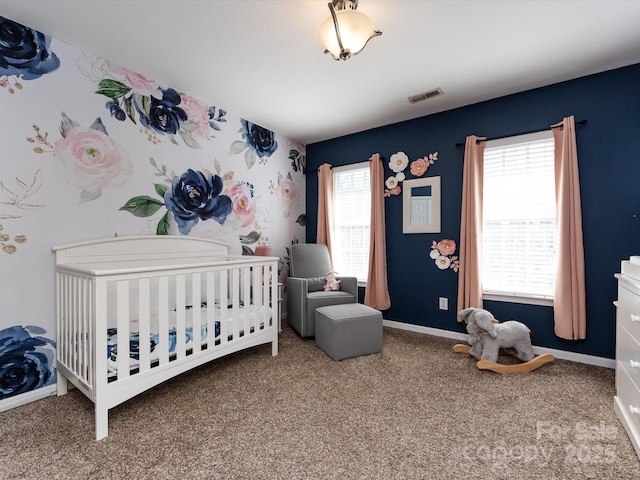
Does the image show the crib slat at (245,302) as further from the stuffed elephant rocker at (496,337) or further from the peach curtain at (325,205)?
the stuffed elephant rocker at (496,337)

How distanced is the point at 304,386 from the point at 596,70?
3056mm

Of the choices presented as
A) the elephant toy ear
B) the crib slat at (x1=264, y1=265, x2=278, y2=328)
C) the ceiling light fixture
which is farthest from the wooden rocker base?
the ceiling light fixture

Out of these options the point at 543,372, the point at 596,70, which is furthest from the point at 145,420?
the point at 596,70

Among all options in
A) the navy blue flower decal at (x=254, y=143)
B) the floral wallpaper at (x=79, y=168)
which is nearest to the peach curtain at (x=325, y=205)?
the navy blue flower decal at (x=254, y=143)

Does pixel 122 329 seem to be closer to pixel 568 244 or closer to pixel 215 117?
pixel 215 117

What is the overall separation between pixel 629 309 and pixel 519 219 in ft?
3.99

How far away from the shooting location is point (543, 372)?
84.0 inches

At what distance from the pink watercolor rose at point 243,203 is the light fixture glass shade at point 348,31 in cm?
172

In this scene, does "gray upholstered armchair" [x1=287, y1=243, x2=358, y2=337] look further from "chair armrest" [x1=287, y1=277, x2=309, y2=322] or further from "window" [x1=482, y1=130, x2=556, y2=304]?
"window" [x1=482, y1=130, x2=556, y2=304]

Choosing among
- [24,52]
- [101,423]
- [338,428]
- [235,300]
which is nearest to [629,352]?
[338,428]

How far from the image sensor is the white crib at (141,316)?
146 centimetres

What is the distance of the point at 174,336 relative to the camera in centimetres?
180

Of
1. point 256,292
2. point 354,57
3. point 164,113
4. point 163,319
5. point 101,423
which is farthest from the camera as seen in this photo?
point 164,113

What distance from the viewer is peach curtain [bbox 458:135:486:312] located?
2.65m
